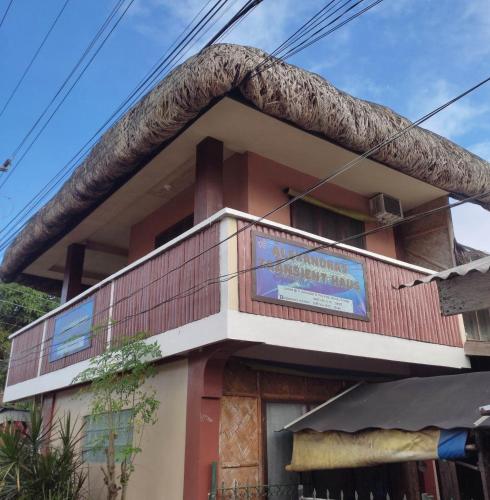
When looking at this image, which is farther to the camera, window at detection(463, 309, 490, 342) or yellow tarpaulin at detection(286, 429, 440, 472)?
window at detection(463, 309, 490, 342)

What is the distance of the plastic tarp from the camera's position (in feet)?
16.8

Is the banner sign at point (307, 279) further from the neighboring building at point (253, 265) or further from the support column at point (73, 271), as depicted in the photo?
the support column at point (73, 271)

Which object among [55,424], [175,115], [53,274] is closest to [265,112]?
[175,115]

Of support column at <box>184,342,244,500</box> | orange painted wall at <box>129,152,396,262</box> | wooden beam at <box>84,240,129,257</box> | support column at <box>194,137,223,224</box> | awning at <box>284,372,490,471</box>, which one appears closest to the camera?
awning at <box>284,372,490,471</box>

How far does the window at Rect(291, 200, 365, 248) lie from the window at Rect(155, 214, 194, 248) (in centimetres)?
186

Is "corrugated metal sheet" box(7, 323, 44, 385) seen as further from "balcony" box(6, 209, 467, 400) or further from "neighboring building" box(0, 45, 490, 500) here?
"balcony" box(6, 209, 467, 400)

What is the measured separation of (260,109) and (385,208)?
3.74 meters

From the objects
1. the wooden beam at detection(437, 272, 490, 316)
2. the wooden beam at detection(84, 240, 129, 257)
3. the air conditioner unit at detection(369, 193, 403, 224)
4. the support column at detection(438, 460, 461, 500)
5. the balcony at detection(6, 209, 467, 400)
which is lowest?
the support column at detection(438, 460, 461, 500)

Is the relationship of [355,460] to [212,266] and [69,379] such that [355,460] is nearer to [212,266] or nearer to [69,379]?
[212,266]

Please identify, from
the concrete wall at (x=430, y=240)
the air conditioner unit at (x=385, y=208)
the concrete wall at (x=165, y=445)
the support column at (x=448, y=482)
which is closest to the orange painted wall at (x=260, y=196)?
the air conditioner unit at (x=385, y=208)

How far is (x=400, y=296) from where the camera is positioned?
7.72 m

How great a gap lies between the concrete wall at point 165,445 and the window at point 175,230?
293 centimetres

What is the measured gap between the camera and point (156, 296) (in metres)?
7.14


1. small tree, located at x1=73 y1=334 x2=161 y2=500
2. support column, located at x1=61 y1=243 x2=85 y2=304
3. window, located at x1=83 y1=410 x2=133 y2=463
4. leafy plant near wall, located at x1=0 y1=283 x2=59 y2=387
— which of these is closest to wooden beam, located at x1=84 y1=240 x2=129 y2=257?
support column, located at x1=61 y1=243 x2=85 y2=304
